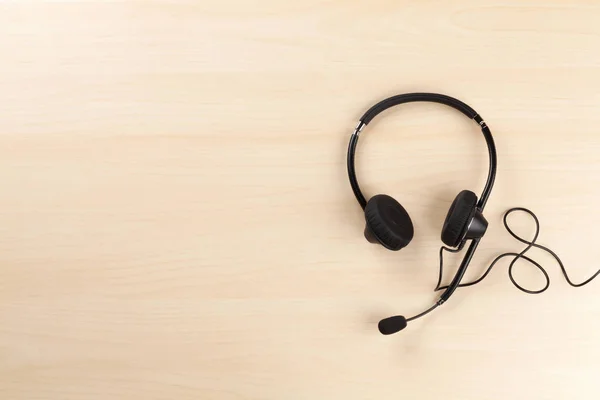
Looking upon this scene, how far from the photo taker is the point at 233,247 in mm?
818

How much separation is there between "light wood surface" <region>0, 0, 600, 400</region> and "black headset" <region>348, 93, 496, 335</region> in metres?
0.03

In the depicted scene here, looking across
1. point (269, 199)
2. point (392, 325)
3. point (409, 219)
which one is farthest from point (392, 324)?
point (269, 199)

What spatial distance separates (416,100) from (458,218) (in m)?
0.19

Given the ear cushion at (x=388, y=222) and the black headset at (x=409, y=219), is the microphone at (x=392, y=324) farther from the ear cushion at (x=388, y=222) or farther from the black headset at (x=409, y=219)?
the ear cushion at (x=388, y=222)

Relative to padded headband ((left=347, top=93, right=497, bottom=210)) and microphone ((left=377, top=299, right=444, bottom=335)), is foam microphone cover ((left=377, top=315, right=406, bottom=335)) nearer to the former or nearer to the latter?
microphone ((left=377, top=299, right=444, bottom=335))

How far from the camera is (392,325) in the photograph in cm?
79

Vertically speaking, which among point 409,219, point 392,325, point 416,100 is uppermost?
point 416,100

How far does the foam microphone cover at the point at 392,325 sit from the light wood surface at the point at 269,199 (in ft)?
0.08

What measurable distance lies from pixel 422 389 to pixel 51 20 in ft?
2.60

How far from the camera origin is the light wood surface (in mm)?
818

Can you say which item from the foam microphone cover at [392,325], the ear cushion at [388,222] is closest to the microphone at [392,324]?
the foam microphone cover at [392,325]

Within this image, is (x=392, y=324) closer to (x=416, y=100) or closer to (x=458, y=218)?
(x=458, y=218)

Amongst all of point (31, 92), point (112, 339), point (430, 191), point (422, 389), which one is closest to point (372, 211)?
point (430, 191)

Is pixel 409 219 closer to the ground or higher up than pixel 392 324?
higher up
